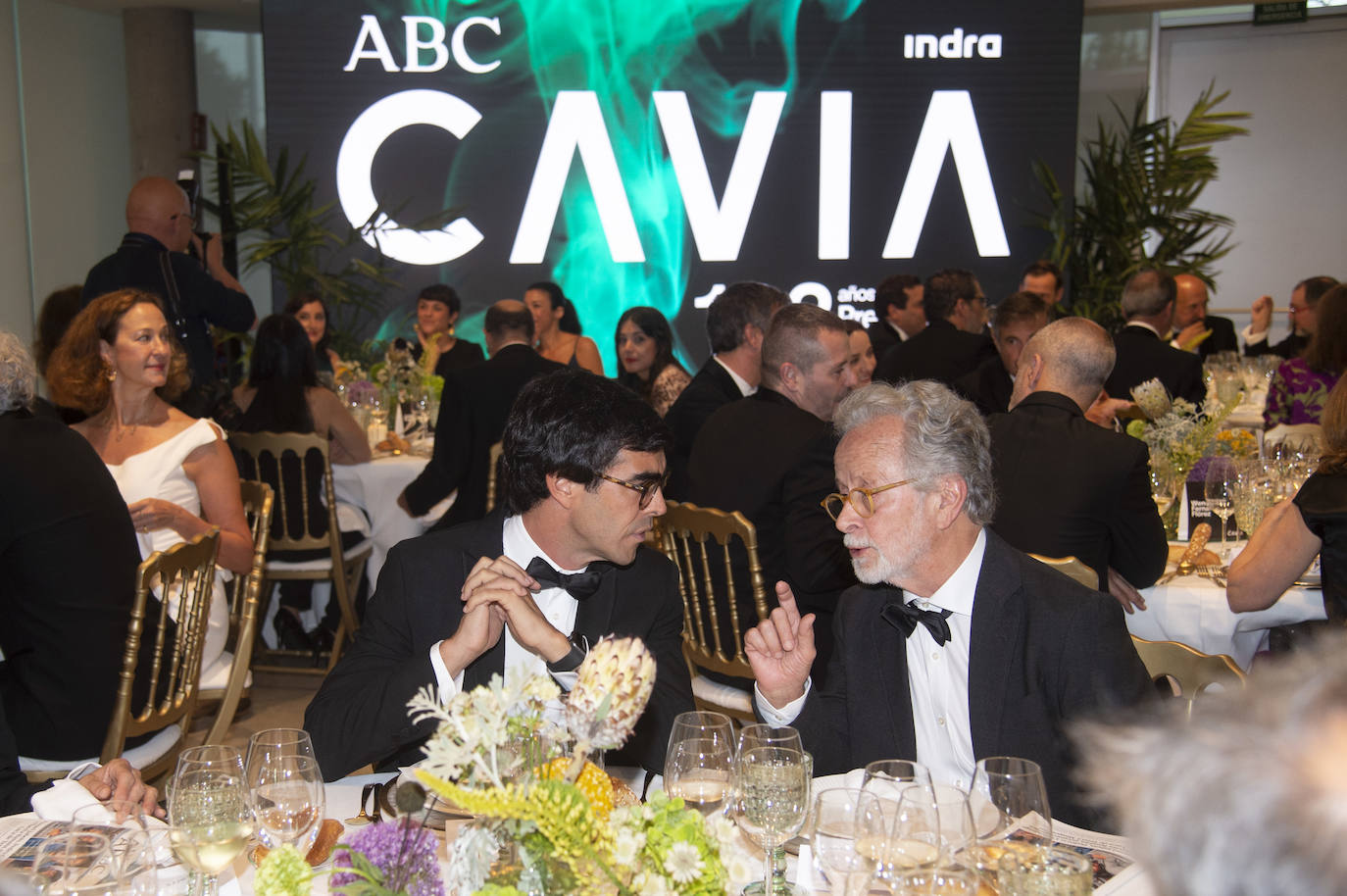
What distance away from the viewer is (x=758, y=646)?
2061mm

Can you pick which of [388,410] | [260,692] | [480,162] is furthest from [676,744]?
[480,162]

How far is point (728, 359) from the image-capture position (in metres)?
5.01

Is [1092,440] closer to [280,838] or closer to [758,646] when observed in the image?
[758,646]

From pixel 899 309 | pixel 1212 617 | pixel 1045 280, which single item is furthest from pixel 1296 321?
pixel 1212 617

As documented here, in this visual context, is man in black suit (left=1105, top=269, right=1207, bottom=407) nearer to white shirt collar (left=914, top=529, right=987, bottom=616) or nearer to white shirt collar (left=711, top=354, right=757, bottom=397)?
white shirt collar (left=711, top=354, right=757, bottom=397)

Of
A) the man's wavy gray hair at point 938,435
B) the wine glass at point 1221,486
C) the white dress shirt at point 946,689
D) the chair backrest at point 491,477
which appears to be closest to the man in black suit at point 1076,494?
the wine glass at point 1221,486

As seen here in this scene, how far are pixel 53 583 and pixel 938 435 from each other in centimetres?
209

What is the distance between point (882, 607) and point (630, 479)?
52 centimetres

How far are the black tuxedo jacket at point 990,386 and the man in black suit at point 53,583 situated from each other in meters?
4.11

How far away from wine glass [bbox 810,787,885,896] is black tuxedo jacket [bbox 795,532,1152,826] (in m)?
0.65

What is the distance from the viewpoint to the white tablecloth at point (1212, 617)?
130 inches

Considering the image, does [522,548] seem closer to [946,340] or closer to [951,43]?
[946,340]

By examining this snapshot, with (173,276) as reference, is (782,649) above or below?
below

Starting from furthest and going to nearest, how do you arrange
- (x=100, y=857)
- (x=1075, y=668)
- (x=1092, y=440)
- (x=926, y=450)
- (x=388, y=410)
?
(x=388, y=410)
(x=1092, y=440)
(x=926, y=450)
(x=1075, y=668)
(x=100, y=857)
